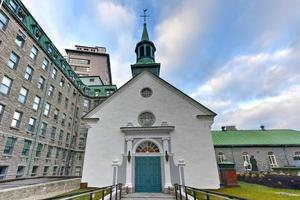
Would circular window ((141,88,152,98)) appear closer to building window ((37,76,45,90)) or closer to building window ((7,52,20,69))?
building window ((7,52,20,69))

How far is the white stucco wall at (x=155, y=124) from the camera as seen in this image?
1302 centimetres

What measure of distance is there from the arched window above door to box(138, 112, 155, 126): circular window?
1584mm

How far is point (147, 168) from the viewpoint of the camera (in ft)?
44.0

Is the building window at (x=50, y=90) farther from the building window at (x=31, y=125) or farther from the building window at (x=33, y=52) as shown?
the building window at (x=33, y=52)

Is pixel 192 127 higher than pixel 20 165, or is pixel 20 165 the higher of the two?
pixel 192 127

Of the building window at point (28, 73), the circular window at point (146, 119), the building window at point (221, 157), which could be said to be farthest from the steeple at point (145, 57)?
the building window at point (221, 157)

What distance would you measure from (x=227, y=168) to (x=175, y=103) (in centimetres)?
669

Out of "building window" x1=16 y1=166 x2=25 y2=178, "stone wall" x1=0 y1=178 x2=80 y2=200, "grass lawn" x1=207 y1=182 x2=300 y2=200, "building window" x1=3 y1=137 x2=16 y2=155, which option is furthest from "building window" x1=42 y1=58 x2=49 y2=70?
"grass lawn" x1=207 y1=182 x2=300 y2=200

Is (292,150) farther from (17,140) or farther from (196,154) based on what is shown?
Answer: (17,140)

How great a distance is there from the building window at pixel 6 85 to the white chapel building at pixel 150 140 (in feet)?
29.1

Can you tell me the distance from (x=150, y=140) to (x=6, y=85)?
14.8 meters

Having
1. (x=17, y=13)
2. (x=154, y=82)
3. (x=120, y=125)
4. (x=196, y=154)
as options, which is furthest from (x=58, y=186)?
(x=17, y=13)

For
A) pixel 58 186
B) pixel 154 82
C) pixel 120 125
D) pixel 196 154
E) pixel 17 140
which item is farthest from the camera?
pixel 17 140

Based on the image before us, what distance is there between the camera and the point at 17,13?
17891 mm
